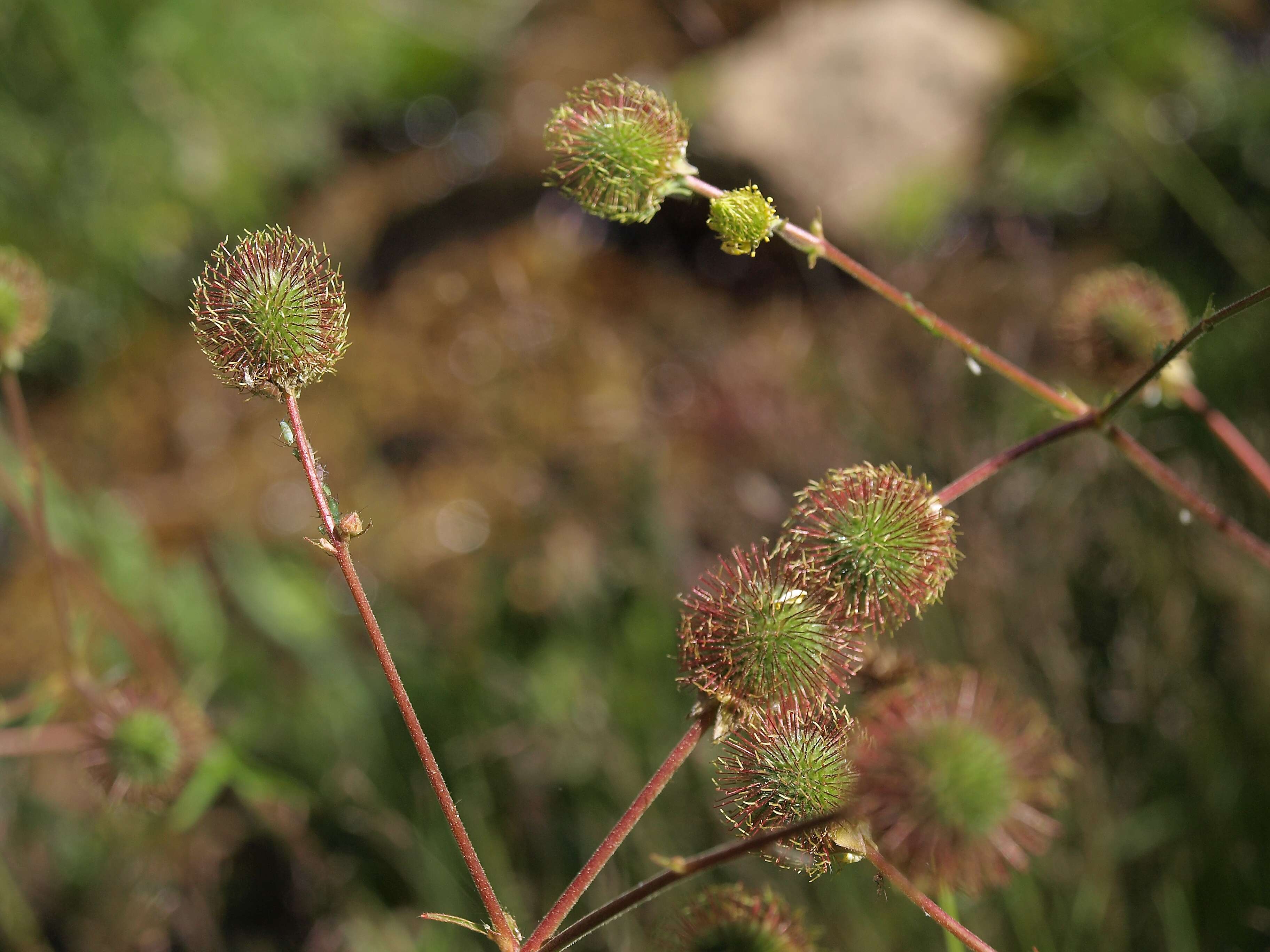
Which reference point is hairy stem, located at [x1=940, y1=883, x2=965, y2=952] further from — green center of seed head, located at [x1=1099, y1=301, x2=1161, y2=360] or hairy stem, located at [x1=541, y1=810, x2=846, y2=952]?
green center of seed head, located at [x1=1099, y1=301, x2=1161, y2=360]

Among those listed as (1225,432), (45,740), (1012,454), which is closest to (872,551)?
(1012,454)

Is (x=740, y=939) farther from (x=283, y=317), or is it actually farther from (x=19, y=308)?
(x=19, y=308)

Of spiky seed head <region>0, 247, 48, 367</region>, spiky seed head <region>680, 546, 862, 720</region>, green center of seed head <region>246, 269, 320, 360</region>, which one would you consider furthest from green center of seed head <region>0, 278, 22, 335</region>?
spiky seed head <region>680, 546, 862, 720</region>

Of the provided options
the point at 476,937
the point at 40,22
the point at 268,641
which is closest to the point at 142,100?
the point at 40,22

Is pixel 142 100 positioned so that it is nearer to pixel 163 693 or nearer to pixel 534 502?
pixel 534 502

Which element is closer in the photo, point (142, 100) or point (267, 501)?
point (267, 501)
